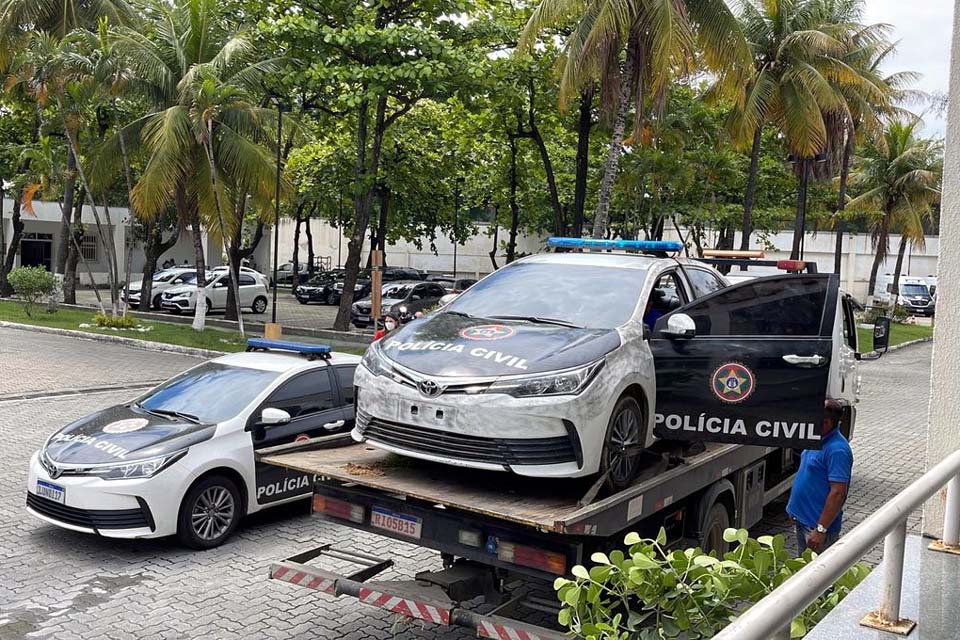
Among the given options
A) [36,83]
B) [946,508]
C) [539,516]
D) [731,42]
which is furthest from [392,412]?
[36,83]

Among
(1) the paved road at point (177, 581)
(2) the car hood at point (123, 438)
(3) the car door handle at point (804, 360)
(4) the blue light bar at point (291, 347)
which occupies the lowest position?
(1) the paved road at point (177, 581)

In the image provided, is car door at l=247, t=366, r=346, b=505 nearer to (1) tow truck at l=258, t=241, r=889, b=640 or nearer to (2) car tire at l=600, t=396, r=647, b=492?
(1) tow truck at l=258, t=241, r=889, b=640

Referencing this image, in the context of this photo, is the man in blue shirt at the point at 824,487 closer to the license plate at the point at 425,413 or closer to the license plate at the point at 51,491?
the license plate at the point at 425,413

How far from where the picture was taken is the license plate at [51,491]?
7.46 m

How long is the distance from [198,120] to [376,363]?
631 inches

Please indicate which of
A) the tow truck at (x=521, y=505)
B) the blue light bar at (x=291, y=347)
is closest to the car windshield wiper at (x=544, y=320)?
the tow truck at (x=521, y=505)

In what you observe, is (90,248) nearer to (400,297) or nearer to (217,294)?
(217,294)

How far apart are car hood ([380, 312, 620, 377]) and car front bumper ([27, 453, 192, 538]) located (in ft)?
8.34

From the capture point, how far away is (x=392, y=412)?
18.9 feet

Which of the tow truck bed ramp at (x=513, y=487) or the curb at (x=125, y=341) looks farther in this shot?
the curb at (x=125, y=341)

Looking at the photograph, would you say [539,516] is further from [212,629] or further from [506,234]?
[506,234]

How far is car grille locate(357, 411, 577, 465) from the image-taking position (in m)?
5.40

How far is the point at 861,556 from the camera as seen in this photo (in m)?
2.61

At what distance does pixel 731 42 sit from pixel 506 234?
144 feet
